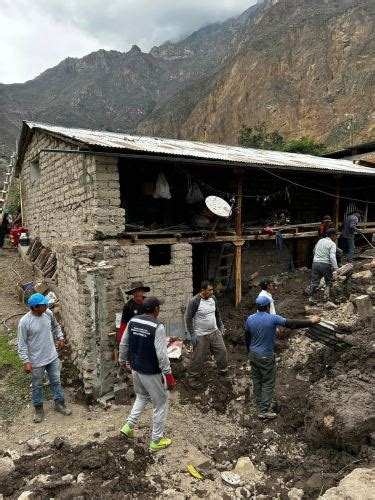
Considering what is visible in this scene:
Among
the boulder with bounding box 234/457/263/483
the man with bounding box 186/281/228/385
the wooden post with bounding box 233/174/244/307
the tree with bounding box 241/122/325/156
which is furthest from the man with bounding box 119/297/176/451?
the tree with bounding box 241/122/325/156

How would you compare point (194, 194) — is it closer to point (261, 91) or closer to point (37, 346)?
point (37, 346)

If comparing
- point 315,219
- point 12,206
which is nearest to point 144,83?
point 12,206

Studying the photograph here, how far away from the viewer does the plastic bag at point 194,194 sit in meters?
8.62

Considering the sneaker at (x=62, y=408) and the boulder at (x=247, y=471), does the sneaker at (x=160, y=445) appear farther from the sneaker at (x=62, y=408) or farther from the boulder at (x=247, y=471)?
the sneaker at (x=62, y=408)

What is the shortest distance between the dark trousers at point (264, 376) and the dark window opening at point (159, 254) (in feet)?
14.9

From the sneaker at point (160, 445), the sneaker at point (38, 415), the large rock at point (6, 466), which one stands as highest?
the sneaker at point (160, 445)

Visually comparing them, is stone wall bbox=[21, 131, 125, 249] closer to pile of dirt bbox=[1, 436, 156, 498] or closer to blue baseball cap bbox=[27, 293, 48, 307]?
blue baseball cap bbox=[27, 293, 48, 307]

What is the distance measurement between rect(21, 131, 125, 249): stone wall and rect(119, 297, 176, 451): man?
332 centimetres

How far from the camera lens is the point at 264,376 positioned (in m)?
5.07

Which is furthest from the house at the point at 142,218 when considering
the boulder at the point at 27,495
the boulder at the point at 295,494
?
the boulder at the point at 295,494

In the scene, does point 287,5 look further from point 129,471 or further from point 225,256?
point 129,471

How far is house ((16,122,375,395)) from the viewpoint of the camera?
257 inches

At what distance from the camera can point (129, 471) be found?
13.2ft

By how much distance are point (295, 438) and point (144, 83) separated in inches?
3221
